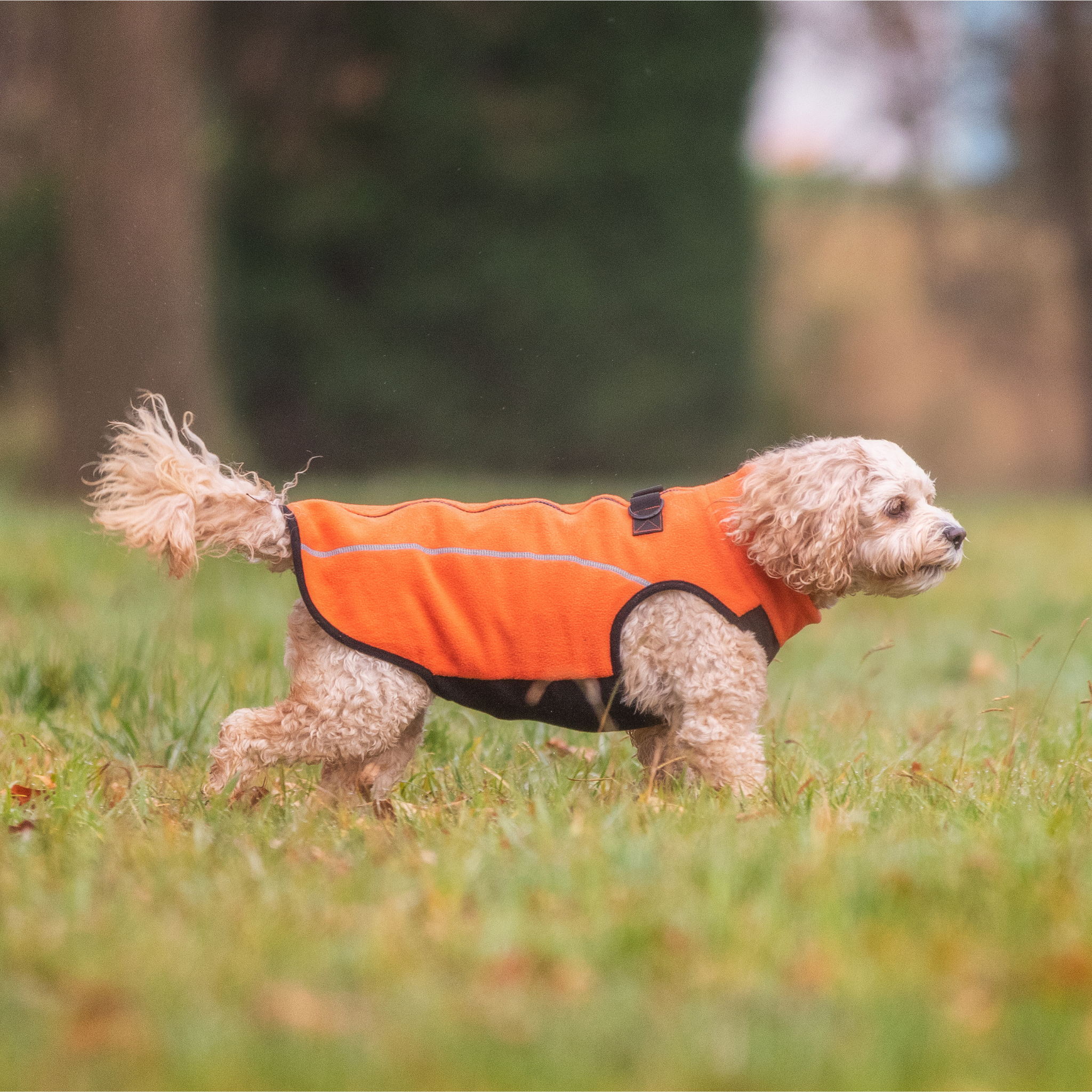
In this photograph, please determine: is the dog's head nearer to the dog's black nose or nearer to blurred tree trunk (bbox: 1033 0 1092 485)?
the dog's black nose

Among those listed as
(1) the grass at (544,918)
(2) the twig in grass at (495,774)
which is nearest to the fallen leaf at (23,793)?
(1) the grass at (544,918)

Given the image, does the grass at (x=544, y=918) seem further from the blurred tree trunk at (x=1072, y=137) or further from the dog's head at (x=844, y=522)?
the blurred tree trunk at (x=1072, y=137)

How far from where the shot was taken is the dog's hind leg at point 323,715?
128 inches

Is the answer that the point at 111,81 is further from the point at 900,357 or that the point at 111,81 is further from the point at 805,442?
the point at 900,357

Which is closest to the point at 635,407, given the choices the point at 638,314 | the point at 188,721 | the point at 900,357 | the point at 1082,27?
the point at 638,314

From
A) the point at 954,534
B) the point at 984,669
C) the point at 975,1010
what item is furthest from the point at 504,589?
the point at 984,669

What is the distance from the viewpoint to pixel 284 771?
11.4 ft

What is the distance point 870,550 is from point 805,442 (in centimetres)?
45

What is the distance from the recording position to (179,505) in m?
3.33

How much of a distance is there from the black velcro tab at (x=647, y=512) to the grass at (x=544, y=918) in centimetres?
66

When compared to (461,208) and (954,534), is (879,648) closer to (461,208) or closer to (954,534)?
(954,534)

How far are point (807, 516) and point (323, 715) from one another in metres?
1.34

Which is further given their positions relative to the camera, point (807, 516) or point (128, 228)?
point (128, 228)

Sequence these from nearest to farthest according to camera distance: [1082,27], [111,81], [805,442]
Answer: [805,442] < [111,81] < [1082,27]
